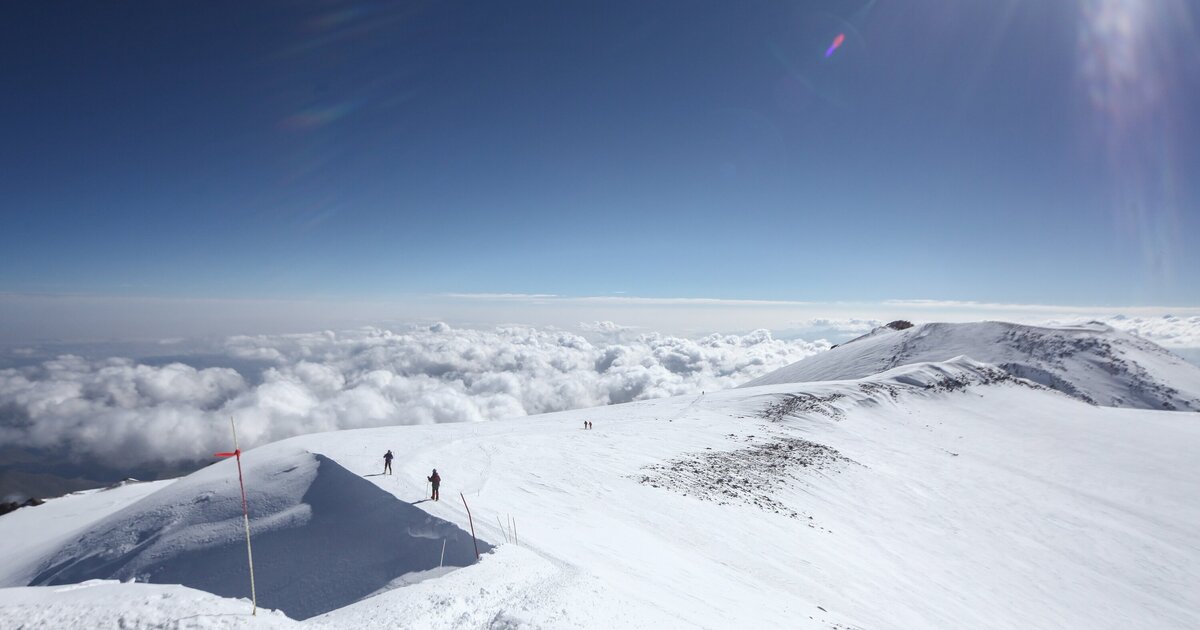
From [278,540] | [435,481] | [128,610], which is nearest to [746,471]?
[435,481]

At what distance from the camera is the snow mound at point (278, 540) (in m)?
12.7

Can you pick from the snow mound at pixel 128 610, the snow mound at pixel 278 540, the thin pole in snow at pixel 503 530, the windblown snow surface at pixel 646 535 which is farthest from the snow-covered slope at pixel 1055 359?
the snow mound at pixel 128 610

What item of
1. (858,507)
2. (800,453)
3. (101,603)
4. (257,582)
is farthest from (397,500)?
(800,453)

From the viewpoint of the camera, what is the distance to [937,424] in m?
40.4

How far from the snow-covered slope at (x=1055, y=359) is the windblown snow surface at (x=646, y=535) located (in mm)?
30992

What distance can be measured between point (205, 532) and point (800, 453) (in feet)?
96.8

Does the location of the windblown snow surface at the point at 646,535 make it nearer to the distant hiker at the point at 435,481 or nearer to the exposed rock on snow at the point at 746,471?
the exposed rock on snow at the point at 746,471

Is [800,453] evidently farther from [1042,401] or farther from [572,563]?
[1042,401]

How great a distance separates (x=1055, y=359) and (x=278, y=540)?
8926 centimetres

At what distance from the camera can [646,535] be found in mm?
15055

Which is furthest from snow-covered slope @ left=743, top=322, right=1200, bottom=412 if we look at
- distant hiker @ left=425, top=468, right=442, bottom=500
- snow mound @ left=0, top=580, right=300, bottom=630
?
snow mound @ left=0, top=580, right=300, bottom=630

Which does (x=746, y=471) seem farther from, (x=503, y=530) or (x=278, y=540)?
(x=278, y=540)

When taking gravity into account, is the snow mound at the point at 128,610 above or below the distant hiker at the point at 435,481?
above

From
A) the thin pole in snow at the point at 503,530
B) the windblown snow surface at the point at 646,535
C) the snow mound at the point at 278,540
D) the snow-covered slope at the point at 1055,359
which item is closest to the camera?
the windblown snow surface at the point at 646,535
